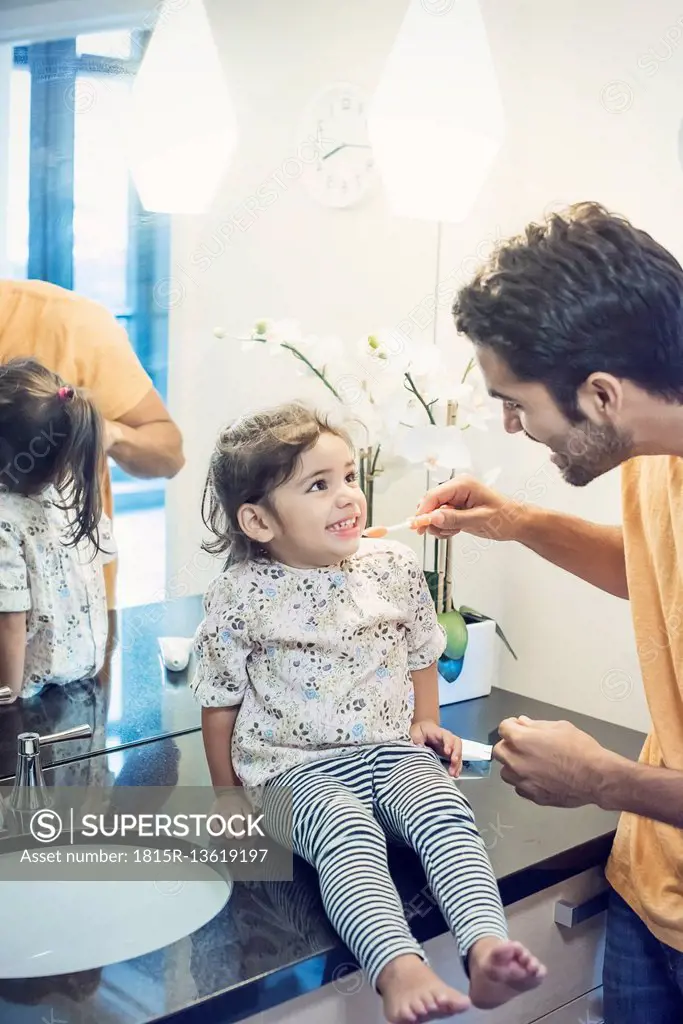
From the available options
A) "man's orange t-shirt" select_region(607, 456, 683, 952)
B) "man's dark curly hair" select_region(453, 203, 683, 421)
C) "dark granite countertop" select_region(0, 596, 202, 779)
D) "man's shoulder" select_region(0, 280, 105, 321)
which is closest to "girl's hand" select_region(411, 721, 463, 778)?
"man's orange t-shirt" select_region(607, 456, 683, 952)

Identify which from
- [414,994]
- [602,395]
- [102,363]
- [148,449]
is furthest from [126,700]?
[602,395]

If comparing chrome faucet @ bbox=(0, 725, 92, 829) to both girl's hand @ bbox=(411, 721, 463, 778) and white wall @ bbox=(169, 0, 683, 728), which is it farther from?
→ girl's hand @ bbox=(411, 721, 463, 778)

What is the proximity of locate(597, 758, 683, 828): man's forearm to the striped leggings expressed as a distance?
17 centimetres

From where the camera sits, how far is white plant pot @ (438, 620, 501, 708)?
1.79m

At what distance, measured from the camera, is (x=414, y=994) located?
998 millimetres

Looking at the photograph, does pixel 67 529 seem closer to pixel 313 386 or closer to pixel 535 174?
pixel 313 386

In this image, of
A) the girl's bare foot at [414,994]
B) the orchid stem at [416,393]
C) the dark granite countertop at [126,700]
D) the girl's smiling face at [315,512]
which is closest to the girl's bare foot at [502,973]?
the girl's bare foot at [414,994]

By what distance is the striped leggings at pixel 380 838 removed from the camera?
3.52 ft

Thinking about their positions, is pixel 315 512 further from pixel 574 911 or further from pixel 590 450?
pixel 574 911

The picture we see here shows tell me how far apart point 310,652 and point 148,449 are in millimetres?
372

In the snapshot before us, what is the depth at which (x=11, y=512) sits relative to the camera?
4.39 feet

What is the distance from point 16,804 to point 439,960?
1.75ft

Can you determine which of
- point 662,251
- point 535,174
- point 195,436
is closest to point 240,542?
point 195,436

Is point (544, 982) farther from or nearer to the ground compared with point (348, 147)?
nearer to the ground
